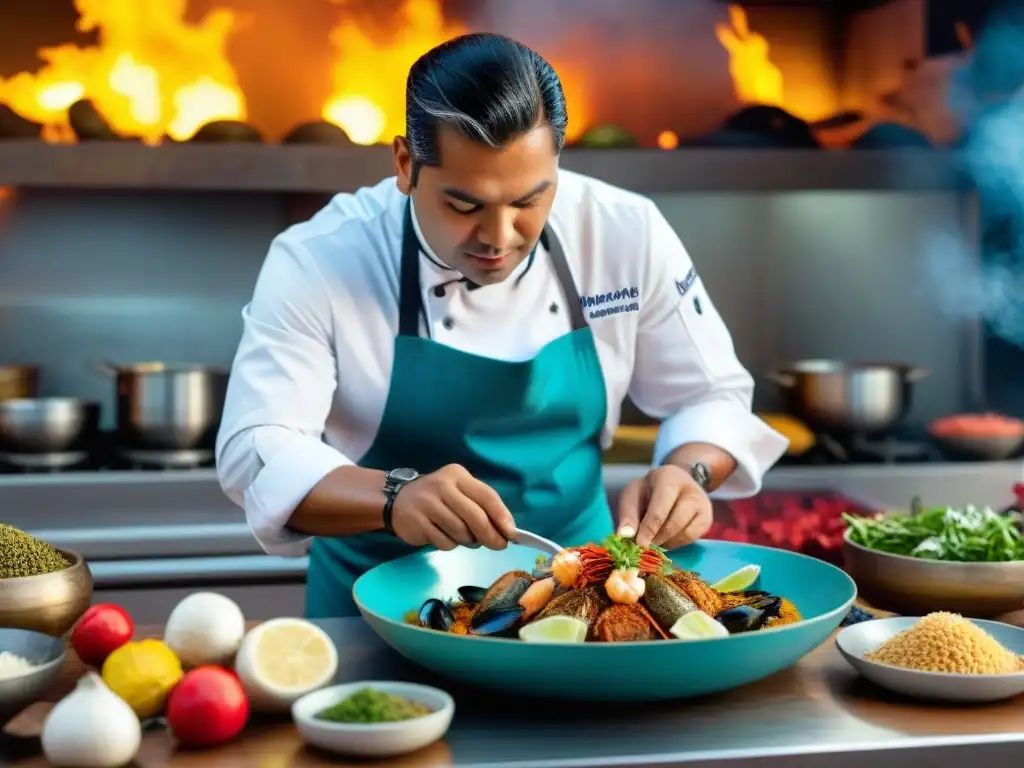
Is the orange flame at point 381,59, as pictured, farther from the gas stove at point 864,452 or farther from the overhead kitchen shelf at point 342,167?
the gas stove at point 864,452

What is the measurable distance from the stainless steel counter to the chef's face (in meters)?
0.60

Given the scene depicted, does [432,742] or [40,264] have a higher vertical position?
[40,264]

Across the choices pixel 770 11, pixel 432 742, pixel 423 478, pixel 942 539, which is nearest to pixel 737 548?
pixel 942 539

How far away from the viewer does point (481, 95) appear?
5.41ft

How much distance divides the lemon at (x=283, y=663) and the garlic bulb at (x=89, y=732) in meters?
0.14

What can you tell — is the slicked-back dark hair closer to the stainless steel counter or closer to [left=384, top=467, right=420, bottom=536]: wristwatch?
[left=384, top=467, right=420, bottom=536]: wristwatch

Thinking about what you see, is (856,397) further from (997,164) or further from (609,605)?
(609,605)

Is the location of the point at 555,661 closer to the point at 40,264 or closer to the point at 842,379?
the point at 842,379

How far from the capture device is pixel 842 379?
139 inches

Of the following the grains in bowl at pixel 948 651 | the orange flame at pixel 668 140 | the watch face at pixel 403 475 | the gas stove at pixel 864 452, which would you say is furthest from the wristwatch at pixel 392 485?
the orange flame at pixel 668 140

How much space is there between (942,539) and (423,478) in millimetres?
751

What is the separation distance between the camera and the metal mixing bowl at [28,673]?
125 centimetres

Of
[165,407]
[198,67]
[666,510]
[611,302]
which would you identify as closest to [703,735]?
[666,510]

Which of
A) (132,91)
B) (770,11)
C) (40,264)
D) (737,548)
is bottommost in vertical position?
(737,548)
